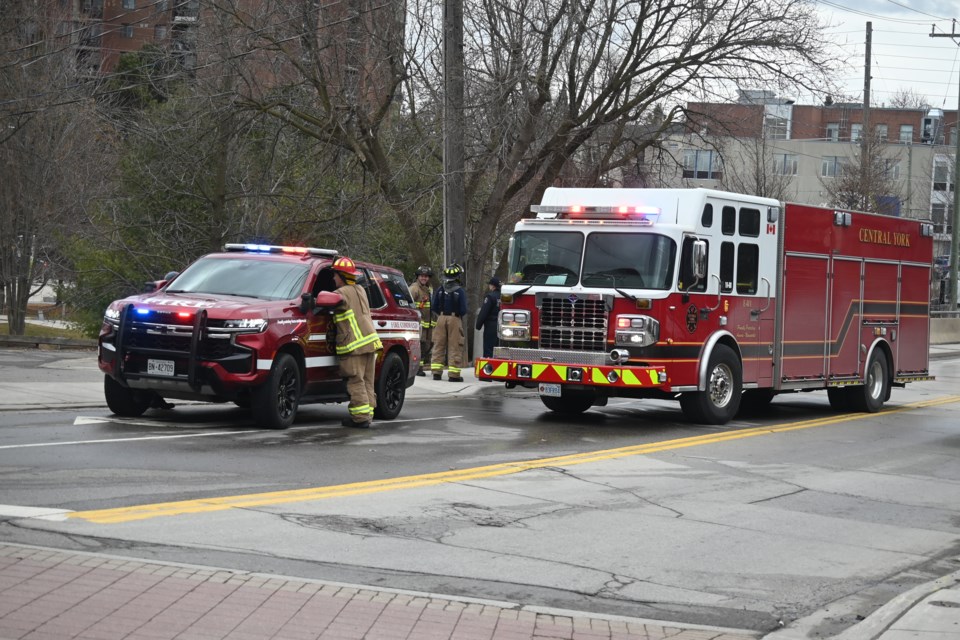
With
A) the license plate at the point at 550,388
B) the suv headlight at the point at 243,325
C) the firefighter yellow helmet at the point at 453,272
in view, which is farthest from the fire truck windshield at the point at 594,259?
the firefighter yellow helmet at the point at 453,272

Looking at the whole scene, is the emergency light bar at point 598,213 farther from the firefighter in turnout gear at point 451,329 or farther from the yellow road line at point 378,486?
the firefighter in turnout gear at point 451,329

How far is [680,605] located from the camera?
697 centimetres

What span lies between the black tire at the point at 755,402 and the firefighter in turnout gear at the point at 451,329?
15.9ft

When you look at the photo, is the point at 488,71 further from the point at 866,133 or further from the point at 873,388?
the point at 866,133

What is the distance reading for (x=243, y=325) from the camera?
12.9 meters

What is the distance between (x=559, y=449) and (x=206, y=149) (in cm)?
1620

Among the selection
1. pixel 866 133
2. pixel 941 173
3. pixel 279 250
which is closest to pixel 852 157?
pixel 941 173

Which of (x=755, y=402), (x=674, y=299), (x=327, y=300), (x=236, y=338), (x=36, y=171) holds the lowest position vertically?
(x=755, y=402)

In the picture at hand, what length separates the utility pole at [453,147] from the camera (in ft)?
69.8

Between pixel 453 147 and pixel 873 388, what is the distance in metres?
8.06

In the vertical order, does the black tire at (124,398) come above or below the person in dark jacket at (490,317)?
below

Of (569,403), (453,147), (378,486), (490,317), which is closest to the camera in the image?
(378,486)

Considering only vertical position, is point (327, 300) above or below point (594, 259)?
below

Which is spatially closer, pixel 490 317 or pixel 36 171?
pixel 490 317
